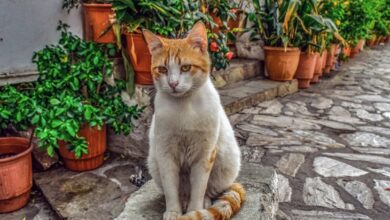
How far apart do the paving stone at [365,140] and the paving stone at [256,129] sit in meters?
0.64

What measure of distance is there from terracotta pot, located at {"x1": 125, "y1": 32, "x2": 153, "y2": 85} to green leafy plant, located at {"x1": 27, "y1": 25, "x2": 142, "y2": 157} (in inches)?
6.7

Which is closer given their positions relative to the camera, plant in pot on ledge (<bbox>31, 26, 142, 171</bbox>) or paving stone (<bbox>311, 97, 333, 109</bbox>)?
plant in pot on ledge (<bbox>31, 26, 142, 171</bbox>)

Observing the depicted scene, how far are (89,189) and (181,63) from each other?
1589mm

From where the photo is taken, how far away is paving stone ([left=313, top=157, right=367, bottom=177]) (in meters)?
2.48

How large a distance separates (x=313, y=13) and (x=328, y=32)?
332 millimetres

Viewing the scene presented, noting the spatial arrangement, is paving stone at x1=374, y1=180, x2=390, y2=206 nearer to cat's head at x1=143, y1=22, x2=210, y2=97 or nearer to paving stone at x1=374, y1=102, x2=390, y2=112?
cat's head at x1=143, y1=22, x2=210, y2=97

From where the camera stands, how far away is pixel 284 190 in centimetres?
228

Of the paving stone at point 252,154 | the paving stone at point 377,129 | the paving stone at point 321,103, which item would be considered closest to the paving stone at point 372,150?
the paving stone at point 377,129

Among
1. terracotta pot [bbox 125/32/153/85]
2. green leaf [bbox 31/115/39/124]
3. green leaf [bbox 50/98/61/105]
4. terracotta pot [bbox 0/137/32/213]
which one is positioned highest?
terracotta pot [bbox 125/32/153/85]

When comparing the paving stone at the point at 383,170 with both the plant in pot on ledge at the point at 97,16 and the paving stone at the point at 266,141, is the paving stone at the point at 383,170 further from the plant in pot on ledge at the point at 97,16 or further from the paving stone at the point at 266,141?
the plant in pot on ledge at the point at 97,16

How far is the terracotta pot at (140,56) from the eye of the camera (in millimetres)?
2693

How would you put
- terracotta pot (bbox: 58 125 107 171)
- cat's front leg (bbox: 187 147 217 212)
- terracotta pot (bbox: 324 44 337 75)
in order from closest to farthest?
cat's front leg (bbox: 187 147 217 212) < terracotta pot (bbox: 58 125 107 171) < terracotta pot (bbox: 324 44 337 75)

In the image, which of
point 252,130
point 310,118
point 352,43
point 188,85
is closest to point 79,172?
point 252,130

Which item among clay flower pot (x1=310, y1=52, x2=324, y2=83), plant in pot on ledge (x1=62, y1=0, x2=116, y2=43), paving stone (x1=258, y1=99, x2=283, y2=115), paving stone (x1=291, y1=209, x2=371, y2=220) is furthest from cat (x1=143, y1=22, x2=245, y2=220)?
clay flower pot (x1=310, y1=52, x2=324, y2=83)
